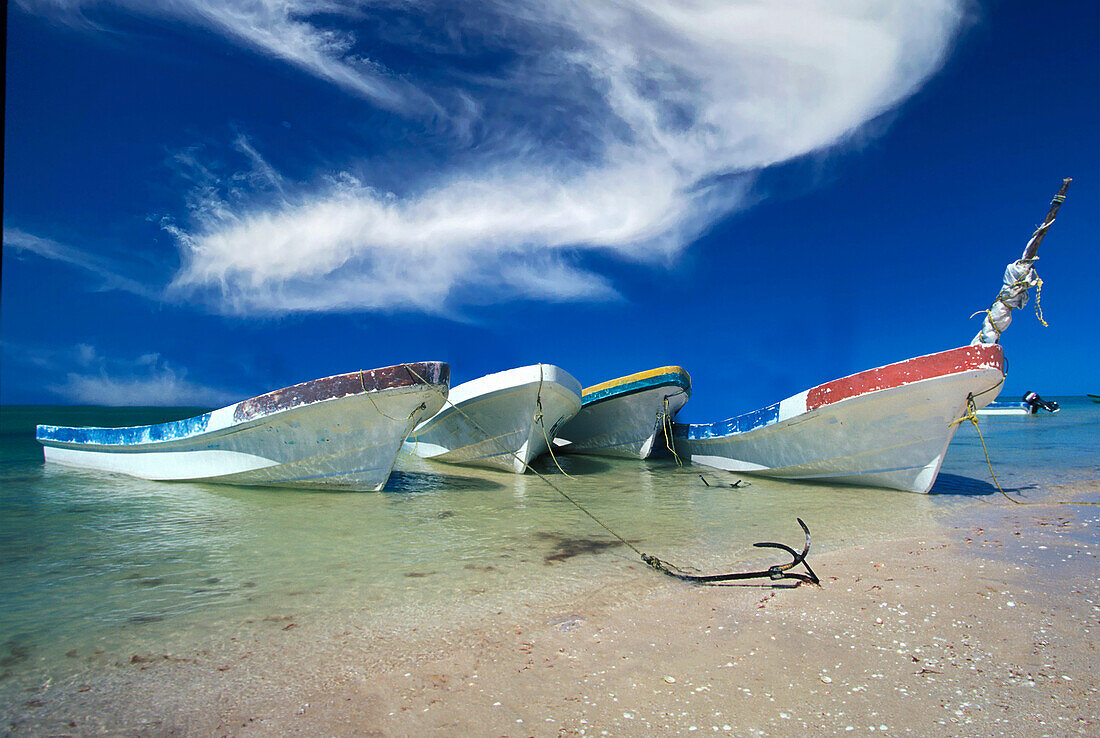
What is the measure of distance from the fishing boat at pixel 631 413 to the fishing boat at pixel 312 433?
5.50 metres

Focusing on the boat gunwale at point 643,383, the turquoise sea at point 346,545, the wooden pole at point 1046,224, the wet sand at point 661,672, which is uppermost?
the wooden pole at point 1046,224

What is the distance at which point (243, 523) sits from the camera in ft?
19.0

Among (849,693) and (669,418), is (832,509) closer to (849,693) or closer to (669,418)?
(849,693)

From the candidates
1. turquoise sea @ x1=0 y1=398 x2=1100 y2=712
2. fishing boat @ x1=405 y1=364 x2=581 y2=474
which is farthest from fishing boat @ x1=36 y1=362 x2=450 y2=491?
fishing boat @ x1=405 y1=364 x2=581 y2=474

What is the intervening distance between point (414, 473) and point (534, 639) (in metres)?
7.79

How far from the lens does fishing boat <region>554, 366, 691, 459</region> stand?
1227 centimetres

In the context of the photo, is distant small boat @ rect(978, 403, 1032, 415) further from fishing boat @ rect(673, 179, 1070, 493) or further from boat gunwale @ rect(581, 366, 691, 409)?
fishing boat @ rect(673, 179, 1070, 493)

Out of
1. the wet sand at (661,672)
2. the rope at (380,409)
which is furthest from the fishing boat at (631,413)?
the wet sand at (661,672)

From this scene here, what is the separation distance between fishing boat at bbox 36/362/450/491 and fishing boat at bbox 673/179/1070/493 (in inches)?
216

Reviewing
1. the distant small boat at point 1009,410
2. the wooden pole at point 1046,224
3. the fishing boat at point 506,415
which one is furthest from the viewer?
the distant small boat at point 1009,410

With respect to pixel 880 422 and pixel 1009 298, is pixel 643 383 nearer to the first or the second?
pixel 880 422

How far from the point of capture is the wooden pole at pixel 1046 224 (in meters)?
6.84

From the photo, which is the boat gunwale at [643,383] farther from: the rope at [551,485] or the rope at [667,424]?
the rope at [551,485]

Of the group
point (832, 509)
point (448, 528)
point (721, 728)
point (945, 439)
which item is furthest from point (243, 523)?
point (945, 439)
